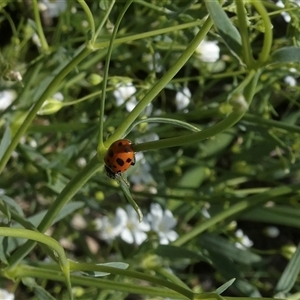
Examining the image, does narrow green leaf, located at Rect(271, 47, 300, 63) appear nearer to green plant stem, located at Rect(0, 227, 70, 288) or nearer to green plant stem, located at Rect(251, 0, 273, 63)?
green plant stem, located at Rect(251, 0, 273, 63)

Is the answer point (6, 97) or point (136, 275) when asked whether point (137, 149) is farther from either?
point (6, 97)

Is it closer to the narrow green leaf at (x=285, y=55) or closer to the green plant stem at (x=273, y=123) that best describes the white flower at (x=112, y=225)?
the green plant stem at (x=273, y=123)

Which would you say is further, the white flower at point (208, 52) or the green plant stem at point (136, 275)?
the white flower at point (208, 52)

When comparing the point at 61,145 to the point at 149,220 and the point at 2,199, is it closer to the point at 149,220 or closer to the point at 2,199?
the point at 149,220

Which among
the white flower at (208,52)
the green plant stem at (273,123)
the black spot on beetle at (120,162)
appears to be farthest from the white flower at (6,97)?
the black spot on beetle at (120,162)

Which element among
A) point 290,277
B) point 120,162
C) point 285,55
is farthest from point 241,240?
point 285,55

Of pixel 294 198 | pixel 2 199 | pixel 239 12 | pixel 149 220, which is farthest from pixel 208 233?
pixel 239 12
